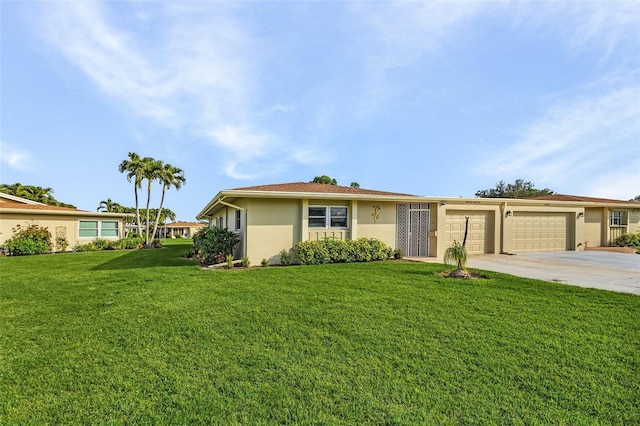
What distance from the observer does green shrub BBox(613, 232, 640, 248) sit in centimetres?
1712

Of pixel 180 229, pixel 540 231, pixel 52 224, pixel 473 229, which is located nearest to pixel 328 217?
pixel 473 229

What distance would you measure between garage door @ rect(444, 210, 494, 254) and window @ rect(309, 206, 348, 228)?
5067 mm

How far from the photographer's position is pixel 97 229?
2091 cm

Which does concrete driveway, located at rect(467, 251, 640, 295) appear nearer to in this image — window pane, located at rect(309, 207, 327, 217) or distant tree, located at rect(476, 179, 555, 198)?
window pane, located at rect(309, 207, 327, 217)

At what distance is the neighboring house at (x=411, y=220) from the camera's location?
10.6 metres

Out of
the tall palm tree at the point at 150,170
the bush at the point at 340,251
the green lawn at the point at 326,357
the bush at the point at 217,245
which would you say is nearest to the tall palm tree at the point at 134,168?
the tall palm tree at the point at 150,170

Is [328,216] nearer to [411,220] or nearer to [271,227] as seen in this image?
[271,227]

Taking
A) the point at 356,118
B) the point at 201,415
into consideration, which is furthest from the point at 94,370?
the point at 356,118

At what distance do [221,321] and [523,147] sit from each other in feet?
68.6

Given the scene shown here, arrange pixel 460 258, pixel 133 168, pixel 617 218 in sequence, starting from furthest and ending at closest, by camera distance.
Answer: pixel 133 168 < pixel 617 218 < pixel 460 258

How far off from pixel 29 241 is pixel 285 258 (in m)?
16.6

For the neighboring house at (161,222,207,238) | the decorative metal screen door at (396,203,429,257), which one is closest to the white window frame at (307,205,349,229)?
the decorative metal screen door at (396,203,429,257)

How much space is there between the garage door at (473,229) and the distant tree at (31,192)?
39991mm

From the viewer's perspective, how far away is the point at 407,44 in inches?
449
